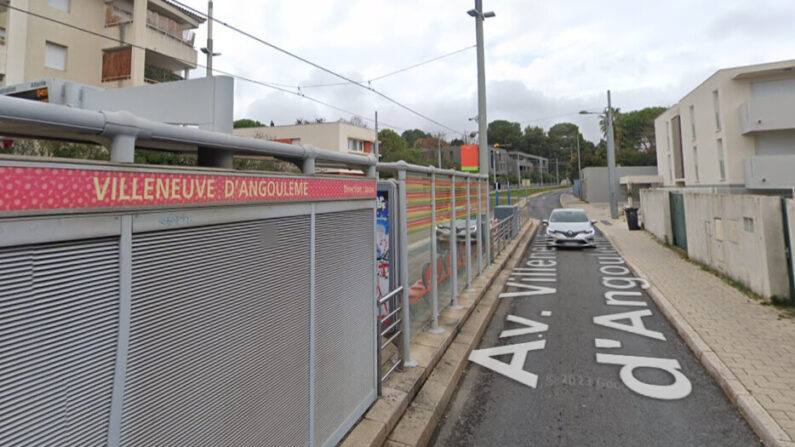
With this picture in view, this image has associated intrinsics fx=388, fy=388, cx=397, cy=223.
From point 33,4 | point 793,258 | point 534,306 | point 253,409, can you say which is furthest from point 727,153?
point 33,4

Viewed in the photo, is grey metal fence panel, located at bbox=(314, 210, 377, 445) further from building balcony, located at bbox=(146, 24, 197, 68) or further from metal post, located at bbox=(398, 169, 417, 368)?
building balcony, located at bbox=(146, 24, 197, 68)

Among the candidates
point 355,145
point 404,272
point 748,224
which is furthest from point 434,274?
point 355,145

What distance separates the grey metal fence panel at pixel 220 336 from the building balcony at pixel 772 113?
2396 cm

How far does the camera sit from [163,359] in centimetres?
157

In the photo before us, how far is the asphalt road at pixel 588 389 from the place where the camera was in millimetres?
3477

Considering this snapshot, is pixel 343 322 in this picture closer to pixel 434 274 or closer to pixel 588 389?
pixel 434 274

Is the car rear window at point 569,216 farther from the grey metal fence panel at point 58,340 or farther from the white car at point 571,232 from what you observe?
the grey metal fence panel at point 58,340

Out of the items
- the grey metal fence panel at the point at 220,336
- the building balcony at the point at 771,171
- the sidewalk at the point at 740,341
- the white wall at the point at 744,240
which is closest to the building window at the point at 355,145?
→ the building balcony at the point at 771,171

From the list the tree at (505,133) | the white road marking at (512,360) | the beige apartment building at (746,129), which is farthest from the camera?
the tree at (505,133)

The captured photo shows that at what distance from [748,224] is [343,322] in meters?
8.24

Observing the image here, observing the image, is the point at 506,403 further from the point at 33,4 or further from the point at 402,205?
the point at 33,4

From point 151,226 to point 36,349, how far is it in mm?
519

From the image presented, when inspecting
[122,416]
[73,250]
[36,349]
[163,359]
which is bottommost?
[122,416]

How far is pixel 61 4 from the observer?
59.3 ft
